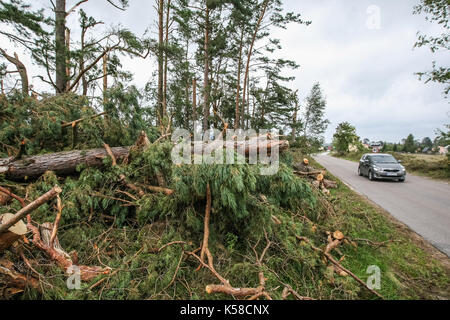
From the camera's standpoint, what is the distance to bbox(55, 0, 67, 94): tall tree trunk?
19.3 feet

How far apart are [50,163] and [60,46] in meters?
4.43

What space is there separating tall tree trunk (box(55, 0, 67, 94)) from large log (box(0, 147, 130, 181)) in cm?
395

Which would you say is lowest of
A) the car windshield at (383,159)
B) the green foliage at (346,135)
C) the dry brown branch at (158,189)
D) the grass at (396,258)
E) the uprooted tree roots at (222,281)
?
the grass at (396,258)

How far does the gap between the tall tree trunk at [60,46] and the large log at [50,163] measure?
13.0ft

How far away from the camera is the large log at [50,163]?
145 inches

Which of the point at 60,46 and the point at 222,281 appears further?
the point at 60,46

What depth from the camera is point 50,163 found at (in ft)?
12.6

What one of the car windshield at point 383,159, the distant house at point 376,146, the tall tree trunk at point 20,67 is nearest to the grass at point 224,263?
the tall tree trunk at point 20,67

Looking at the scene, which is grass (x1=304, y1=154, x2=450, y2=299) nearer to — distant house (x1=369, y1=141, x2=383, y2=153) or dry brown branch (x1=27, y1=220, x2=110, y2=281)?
dry brown branch (x1=27, y1=220, x2=110, y2=281)

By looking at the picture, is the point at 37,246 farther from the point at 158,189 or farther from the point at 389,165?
the point at 389,165

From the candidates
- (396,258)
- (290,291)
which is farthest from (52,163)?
(396,258)

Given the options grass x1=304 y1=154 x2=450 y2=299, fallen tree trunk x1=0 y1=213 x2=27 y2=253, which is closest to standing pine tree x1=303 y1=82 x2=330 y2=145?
grass x1=304 y1=154 x2=450 y2=299

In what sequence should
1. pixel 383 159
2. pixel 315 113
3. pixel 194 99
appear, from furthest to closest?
pixel 315 113 → pixel 194 99 → pixel 383 159

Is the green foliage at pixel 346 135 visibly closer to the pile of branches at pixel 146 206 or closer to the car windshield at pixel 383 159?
the car windshield at pixel 383 159
